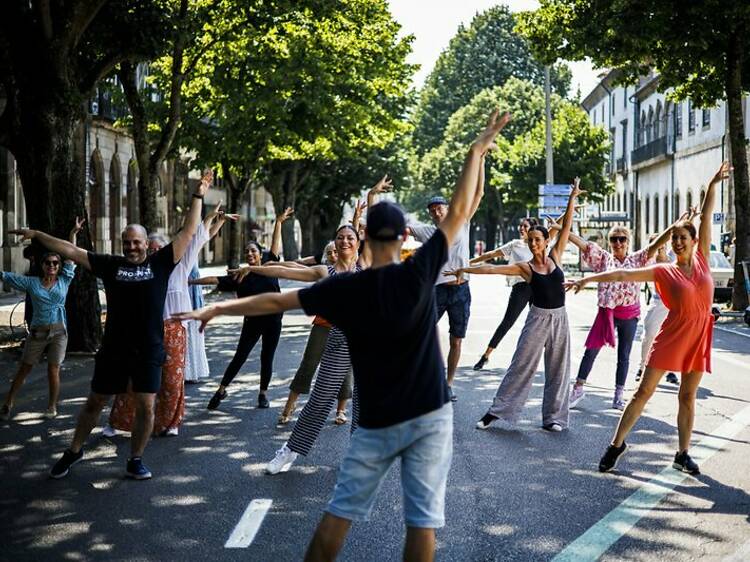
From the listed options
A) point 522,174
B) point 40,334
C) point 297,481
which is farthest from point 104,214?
point 297,481

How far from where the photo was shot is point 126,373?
7484mm

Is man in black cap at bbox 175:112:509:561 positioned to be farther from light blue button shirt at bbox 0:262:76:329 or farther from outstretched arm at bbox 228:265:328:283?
light blue button shirt at bbox 0:262:76:329

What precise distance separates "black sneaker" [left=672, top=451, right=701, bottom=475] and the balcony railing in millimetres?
49822

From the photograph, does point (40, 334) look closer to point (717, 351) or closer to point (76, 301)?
point (76, 301)

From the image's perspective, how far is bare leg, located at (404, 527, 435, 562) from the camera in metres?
4.08

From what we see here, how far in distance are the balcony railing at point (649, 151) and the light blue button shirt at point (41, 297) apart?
159 ft

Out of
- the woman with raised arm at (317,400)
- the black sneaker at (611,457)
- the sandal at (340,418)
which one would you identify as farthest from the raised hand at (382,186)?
the black sneaker at (611,457)

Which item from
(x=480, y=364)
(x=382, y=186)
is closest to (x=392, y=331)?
(x=382, y=186)

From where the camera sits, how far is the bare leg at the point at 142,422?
24.4ft

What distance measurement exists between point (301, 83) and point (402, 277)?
27.4 meters

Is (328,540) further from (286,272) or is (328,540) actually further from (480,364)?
(480,364)

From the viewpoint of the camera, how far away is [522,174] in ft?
205

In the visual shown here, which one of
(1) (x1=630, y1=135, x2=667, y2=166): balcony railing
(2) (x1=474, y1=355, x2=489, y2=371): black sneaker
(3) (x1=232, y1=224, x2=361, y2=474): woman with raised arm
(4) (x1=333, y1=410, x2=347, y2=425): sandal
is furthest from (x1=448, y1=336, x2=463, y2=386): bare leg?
(1) (x1=630, y1=135, x2=667, y2=166): balcony railing

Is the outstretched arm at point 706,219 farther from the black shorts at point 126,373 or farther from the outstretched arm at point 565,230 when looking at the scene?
the black shorts at point 126,373
